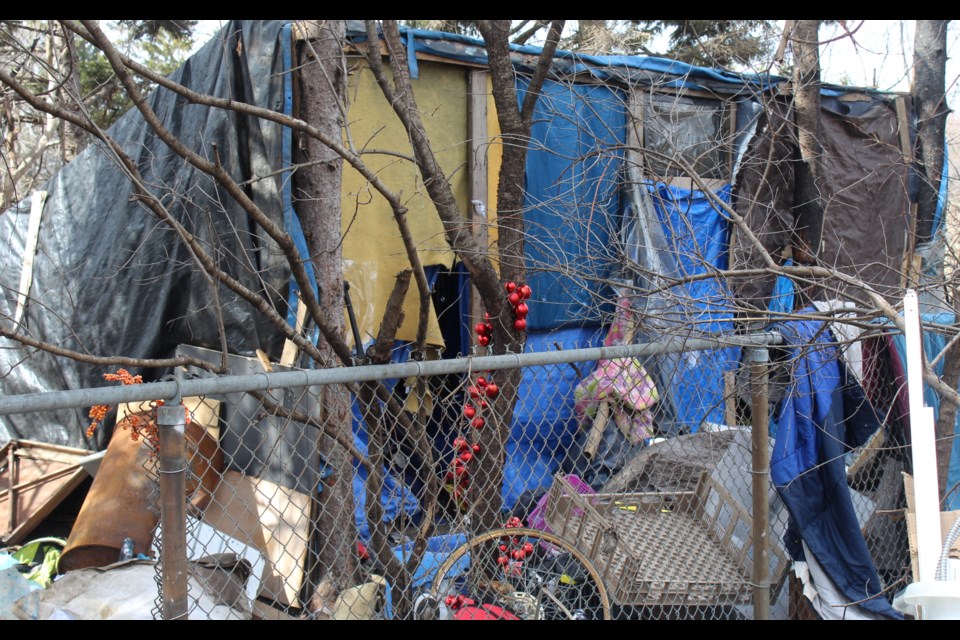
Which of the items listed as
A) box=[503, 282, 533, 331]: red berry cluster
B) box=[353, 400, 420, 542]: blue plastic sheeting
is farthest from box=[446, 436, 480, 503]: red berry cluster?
box=[353, 400, 420, 542]: blue plastic sheeting

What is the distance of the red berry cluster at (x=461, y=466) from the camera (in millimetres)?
3025

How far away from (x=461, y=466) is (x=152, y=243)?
3429mm

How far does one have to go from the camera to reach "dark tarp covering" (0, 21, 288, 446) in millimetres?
5004

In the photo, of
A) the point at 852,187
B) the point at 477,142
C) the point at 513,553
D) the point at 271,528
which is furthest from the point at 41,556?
the point at 852,187

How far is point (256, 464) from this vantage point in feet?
16.5

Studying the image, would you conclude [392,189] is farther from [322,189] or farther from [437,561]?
[437,561]

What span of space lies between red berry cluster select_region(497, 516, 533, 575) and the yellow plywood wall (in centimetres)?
233

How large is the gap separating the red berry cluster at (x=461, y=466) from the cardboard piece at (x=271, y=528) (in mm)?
1117

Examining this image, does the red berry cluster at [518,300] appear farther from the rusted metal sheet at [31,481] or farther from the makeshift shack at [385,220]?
the rusted metal sheet at [31,481]

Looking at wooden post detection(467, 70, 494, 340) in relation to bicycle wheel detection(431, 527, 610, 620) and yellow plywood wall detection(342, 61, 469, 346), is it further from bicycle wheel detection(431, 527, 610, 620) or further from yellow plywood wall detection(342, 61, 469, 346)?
bicycle wheel detection(431, 527, 610, 620)

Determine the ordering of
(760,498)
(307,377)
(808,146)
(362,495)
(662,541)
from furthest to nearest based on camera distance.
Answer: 1. (808,146)
2. (362,495)
3. (662,541)
4. (760,498)
5. (307,377)

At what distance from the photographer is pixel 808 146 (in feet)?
21.1
